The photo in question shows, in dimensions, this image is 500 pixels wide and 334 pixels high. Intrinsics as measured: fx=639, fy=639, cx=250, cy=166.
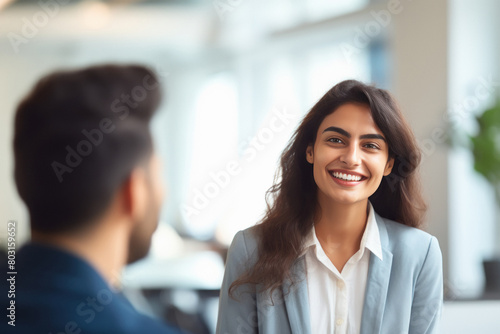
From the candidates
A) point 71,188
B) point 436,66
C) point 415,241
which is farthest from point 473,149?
point 71,188

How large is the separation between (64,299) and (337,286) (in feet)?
2.44

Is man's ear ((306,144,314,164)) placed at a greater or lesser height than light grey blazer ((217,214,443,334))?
greater

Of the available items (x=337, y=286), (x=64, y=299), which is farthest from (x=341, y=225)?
(x=64, y=299)

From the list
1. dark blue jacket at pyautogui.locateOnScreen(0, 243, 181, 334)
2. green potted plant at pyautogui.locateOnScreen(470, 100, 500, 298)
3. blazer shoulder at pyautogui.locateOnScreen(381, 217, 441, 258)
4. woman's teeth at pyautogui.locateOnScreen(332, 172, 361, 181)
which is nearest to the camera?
dark blue jacket at pyautogui.locateOnScreen(0, 243, 181, 334)

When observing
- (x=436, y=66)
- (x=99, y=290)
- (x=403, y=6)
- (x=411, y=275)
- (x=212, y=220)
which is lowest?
(x=212, y=220)

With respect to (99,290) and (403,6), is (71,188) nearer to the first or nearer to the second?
(99,290)

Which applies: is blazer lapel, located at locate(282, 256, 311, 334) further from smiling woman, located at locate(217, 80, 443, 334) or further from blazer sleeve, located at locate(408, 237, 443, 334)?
blazer sleeve, located at locate(408, 237, 443, 334)

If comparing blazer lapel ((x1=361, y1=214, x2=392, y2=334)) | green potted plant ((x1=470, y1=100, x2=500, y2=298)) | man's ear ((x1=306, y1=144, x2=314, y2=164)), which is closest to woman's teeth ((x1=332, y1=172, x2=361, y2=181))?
man's ear ((x1=306, y1=144, x2=314, y2=164))

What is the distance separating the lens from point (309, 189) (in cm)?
156

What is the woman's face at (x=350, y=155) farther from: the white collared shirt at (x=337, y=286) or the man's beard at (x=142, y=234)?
the man's beard at (x=142, y=234)

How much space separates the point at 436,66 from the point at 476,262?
4.53ft

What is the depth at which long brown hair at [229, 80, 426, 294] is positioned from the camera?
1.44m

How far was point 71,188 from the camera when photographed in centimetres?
104

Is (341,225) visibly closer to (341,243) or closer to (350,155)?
(341,243)
